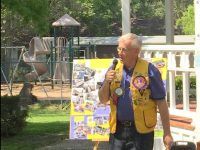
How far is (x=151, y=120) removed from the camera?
17.0 feet

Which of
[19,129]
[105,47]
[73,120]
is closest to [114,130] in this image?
[73,120]

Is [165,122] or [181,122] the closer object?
[165,122]

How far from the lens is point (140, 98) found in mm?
5129

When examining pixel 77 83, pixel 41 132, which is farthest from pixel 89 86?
pixel 41 132

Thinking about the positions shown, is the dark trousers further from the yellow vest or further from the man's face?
the man's face

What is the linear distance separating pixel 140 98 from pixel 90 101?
2997mm

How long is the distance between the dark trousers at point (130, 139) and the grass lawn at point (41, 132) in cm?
567

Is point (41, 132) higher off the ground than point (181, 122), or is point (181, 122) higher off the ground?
point (181, 122)

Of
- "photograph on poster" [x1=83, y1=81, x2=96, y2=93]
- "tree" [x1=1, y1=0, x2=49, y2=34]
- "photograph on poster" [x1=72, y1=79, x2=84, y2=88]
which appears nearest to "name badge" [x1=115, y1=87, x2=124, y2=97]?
"photograph on poster" [x1=83, y1=81, x2=96, y2=93]

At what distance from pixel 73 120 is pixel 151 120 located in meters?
3.04

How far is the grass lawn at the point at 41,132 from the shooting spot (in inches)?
441

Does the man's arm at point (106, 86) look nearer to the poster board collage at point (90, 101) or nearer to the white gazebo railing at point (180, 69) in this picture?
the poster board collage at point (90, 101)

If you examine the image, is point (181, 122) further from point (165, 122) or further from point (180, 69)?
point (165, 122)

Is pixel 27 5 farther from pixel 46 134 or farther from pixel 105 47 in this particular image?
pixel 105 47
